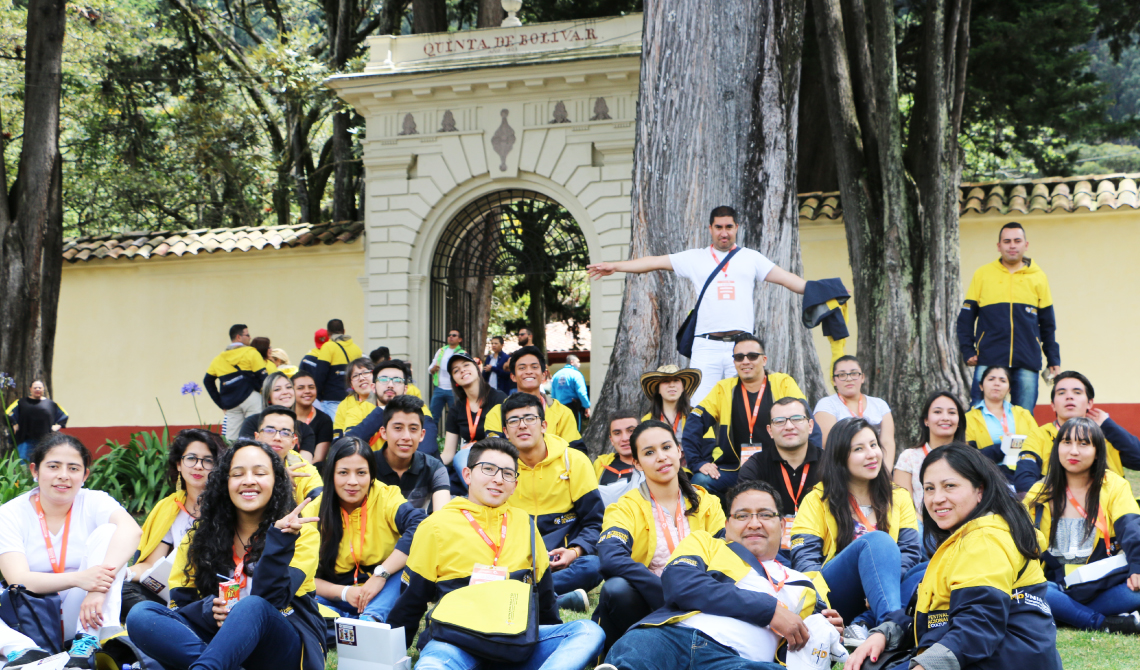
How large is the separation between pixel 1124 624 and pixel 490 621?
2.75m

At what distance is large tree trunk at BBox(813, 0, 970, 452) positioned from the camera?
9508 millimetres

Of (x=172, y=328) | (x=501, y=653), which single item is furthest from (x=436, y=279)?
(x=501, y=653)

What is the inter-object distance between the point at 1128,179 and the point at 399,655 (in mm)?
10439

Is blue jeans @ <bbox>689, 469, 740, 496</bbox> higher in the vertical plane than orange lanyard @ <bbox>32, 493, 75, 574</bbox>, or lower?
higher

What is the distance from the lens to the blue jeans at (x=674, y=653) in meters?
3.51

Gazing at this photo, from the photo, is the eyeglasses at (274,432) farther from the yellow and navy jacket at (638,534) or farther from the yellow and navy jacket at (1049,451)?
the yellow and navy jacket at (1049,451)

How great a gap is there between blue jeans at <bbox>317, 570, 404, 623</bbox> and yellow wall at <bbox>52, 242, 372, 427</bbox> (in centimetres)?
914

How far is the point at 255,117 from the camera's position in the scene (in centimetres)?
1841

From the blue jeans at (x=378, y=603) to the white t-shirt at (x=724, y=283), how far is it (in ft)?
8.16

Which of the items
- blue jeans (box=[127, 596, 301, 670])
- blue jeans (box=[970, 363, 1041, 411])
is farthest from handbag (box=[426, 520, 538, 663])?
blue jeans (box=[970, 363, 1041, 411])

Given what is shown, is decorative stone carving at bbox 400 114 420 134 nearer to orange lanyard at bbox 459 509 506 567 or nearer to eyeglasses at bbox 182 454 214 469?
eyeglasses at bbox 182 454 214 469

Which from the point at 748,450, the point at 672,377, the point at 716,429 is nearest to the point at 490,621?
the point at 748,450

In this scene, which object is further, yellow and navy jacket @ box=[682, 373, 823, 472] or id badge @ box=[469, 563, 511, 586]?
yellow and navy jacket @ box=[682, 373, 823, 472]

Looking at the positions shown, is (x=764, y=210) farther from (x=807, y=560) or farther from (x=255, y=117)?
(x=255, y=117)
